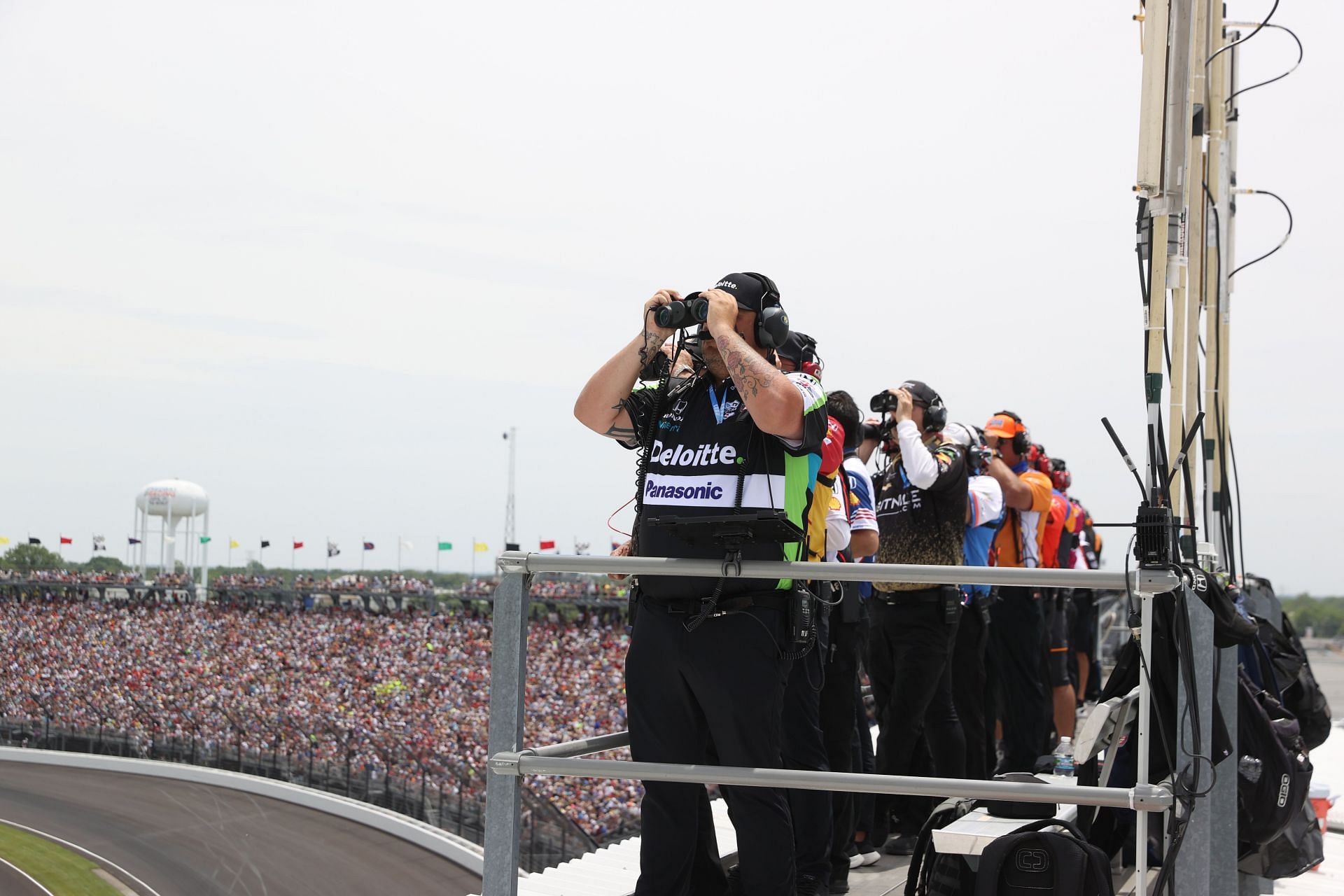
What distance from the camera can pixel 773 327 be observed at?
3127 millimetres

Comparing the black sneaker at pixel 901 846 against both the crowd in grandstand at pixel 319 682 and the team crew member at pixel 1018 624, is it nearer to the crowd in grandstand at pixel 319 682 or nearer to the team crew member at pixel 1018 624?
the team crew member at pixel 1018 624

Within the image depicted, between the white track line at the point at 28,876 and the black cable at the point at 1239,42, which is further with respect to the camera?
the white track line at the point at 28,876

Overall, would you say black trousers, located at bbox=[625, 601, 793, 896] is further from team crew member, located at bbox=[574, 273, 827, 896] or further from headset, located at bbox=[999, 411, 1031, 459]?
headset, located at bbox=[999, 411, 1031, 459]

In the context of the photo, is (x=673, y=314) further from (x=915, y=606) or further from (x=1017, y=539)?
(x=1017, y=539)

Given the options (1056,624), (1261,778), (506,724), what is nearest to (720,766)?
(506,724)

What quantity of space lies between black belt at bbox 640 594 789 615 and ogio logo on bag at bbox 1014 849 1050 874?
0.83m

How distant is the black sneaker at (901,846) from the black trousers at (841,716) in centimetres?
49

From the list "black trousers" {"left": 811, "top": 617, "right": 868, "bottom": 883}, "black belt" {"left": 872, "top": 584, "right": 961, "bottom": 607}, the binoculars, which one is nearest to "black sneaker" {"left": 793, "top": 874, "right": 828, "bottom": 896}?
"black trousers" {"left": 811, "top": 617, "right": 868, "bottom": 883}

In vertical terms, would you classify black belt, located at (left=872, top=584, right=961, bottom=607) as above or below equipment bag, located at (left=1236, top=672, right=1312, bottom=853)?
above

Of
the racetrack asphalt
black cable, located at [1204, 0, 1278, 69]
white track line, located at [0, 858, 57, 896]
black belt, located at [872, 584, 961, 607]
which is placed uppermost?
black cable, located at [1204, 0, 1278, 69]

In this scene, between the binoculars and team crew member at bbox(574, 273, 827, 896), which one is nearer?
team crew member at bbox(574, 273, 827, 896)

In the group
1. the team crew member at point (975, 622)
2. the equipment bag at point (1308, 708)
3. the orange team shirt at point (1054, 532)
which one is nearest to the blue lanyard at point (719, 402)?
the team crew member at point (975, 622)

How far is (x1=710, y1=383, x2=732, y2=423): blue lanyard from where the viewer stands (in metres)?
3.11

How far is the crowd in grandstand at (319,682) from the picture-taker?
2806 cm
